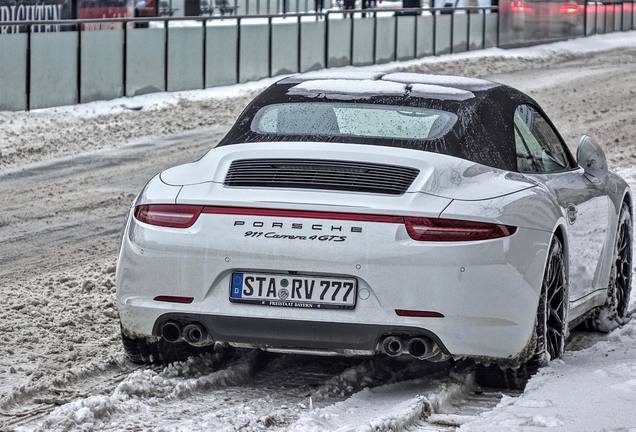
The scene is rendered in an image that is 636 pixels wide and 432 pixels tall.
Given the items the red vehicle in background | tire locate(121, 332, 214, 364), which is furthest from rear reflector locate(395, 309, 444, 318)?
the red vehicle in background

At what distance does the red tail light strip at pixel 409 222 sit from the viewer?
585cm

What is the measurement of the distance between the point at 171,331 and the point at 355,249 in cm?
88

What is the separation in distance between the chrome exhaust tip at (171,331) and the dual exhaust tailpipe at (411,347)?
0.84 metres

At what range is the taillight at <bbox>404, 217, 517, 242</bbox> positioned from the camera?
19.2 ft

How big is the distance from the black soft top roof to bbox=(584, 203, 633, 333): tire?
1084mm

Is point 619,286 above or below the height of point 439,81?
below

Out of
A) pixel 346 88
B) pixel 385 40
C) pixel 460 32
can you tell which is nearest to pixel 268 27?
pixel 385 40

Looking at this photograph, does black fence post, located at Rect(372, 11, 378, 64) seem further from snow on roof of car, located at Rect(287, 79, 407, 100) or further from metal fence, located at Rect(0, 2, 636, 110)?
snow on roof of car, located at Rect(287, 79, 407, 100)

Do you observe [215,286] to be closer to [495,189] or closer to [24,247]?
[495,189]

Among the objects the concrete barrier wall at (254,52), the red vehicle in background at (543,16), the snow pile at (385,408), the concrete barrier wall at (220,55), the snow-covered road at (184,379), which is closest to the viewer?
the snow pile at (385,408)

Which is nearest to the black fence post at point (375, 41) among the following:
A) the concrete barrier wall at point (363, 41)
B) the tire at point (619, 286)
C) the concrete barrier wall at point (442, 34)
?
the concrete barrier wall at point (363, 41)

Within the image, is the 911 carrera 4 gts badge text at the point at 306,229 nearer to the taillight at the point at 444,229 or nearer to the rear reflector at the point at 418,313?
the taillight at the point at 444,229

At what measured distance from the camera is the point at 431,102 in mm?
6910

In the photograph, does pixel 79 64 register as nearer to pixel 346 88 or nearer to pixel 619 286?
pixel 619 286
